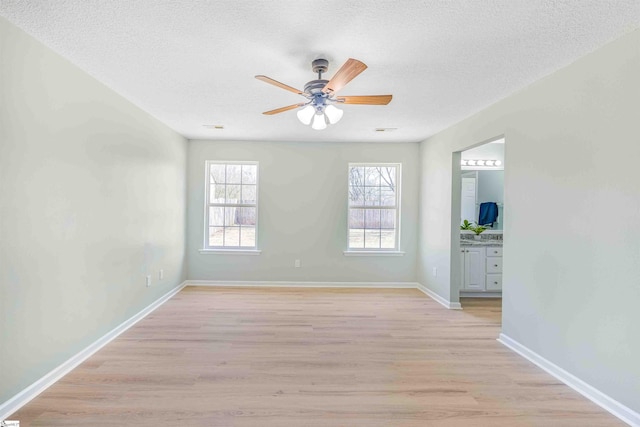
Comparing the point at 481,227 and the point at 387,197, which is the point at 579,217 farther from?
the point at 387,197

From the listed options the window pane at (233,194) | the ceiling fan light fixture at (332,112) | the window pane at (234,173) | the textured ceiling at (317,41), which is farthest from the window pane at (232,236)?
the ceiling fan light fixture at (332,112)

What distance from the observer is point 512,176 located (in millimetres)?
2895

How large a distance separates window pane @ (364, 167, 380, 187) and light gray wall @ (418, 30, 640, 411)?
7.09ft

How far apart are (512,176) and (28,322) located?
394 centimetres

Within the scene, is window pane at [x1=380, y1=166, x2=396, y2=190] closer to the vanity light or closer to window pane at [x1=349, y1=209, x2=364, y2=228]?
window pane at [x1=349, y1=209, x2=364, y2=228]

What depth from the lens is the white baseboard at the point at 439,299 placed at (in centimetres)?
402

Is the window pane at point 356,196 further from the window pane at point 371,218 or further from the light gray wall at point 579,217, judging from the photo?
the light gray wall at point 579,217

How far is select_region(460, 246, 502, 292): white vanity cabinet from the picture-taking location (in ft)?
14.8

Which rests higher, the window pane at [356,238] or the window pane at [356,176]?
the window pane at [356,176]

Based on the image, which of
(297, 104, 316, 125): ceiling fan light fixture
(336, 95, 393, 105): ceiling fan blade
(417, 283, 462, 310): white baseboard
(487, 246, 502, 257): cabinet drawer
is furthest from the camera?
(487, 246, 502, 257): cabinet drawer

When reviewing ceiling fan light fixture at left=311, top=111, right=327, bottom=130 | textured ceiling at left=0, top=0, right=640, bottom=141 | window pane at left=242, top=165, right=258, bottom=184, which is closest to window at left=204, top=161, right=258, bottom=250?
window pane at left=242, top=165, right=258, bottom=184

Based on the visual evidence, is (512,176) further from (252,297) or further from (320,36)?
(252,297)

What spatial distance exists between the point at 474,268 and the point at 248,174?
12.3 feet

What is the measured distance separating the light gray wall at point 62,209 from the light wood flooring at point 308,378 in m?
0.33
